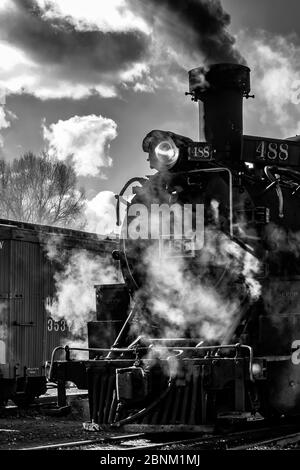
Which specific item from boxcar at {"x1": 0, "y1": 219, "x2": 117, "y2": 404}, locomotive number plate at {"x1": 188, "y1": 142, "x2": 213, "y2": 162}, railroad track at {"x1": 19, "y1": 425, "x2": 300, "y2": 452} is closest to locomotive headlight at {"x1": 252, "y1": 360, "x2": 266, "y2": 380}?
railroad track at {"x1": 19, "y1": 425, "x2": 300, "y2": 452}

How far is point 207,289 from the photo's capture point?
941 centimetres

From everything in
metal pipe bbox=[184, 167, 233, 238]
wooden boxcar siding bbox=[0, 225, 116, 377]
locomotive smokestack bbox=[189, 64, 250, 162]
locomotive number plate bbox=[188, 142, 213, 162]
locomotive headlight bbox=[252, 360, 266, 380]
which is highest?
locomotive smokestack bbox=[189, 64, 250, 162]

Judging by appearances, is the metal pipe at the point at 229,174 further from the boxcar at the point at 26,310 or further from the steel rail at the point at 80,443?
the boxcar at the point at 26,310

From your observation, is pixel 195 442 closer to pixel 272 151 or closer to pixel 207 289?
pixel 207 289

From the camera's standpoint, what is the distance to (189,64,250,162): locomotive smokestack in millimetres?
9750

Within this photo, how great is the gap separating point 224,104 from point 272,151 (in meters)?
0.84

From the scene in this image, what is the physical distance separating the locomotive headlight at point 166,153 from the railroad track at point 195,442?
126 inches

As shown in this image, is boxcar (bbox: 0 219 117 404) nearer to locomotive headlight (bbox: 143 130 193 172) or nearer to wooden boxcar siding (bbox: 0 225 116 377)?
wooden boxcar siding (bbox: 0 225 116 377)

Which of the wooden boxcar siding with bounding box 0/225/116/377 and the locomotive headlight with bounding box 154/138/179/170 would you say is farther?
the wooden boxcar siding with bounding box 0/225/116/377

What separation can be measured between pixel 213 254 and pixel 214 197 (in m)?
0.69

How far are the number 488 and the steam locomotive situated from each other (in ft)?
0.05

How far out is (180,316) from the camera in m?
9.54

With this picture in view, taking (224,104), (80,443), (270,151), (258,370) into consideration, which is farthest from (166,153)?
(80,443)

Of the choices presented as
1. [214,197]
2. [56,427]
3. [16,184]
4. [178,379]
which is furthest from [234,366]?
[16,184]
